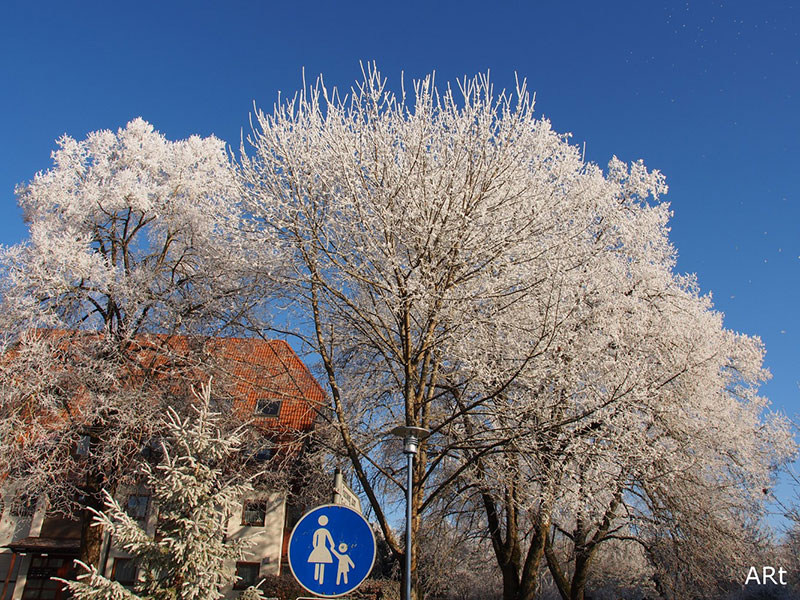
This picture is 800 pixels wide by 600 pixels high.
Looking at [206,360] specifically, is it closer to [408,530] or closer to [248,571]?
[408,530]

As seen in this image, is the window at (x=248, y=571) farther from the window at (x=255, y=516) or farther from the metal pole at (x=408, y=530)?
the metal pole at (x=408, y=530)

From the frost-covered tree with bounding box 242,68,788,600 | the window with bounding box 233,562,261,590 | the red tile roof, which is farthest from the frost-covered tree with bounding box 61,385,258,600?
the window with bounding box 233,562,261,590

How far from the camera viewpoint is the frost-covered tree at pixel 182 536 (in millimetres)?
7105

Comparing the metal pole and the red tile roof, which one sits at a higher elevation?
the red tile roof

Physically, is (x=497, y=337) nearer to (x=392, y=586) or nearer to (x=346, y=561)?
(x=346, y=561)

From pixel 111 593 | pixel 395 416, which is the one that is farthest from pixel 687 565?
pixel 111 593

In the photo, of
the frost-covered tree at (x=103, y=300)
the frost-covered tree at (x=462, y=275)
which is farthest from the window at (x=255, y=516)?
the frost-covered tree at (x=462, y=275)

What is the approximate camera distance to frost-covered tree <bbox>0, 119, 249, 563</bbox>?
1241cm

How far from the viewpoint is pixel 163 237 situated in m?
16.5

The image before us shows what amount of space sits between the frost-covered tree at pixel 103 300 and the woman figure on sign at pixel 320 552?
19.0 feet

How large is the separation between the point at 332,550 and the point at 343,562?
0.14 meters

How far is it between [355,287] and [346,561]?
5768 mm

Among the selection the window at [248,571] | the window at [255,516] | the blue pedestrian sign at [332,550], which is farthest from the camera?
the window at [255,516]

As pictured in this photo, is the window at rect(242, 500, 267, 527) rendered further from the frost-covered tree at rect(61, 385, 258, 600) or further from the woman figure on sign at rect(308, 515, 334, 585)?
the woman figure on sign at rect(308, 515, 334, 585)
